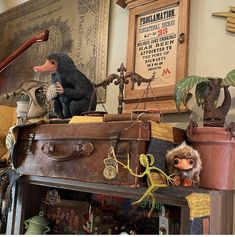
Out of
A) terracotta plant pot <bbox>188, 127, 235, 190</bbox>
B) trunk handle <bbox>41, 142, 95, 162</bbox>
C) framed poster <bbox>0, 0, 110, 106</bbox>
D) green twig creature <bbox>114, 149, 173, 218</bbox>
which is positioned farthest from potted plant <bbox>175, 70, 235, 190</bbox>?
framed poster <bbox>0, 0, 110, 106</bbox>

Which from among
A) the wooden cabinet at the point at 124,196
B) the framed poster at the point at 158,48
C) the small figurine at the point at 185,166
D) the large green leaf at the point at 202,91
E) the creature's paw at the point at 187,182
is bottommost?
the wooden cabinet at the point at 124,196

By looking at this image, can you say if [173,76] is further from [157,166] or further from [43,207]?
[43,207]

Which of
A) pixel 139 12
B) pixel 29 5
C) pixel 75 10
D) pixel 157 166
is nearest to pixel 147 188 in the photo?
pixel 157 166

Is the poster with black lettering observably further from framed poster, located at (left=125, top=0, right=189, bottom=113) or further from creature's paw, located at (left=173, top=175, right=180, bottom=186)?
creature's paw, located at (left=173, top=175, right=180, bottom=186)

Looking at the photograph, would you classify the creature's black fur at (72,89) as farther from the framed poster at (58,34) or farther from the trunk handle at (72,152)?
the framed poster at (58,34)

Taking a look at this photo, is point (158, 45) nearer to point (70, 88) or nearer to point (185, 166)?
point (70, 88)

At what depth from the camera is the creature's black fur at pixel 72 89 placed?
961mm

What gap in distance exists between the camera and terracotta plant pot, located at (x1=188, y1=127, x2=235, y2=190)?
73 centimetres

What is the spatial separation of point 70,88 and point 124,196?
0.40m

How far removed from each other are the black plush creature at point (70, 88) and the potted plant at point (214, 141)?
0.30 meters

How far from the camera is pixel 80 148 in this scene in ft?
2.58

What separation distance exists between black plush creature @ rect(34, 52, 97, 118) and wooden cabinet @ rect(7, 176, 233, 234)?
228 mm

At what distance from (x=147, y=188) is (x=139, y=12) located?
29.3 inches

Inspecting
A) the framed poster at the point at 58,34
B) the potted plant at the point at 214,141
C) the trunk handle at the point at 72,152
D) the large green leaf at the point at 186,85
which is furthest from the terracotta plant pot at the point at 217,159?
the framed poster at the point at 58,34
